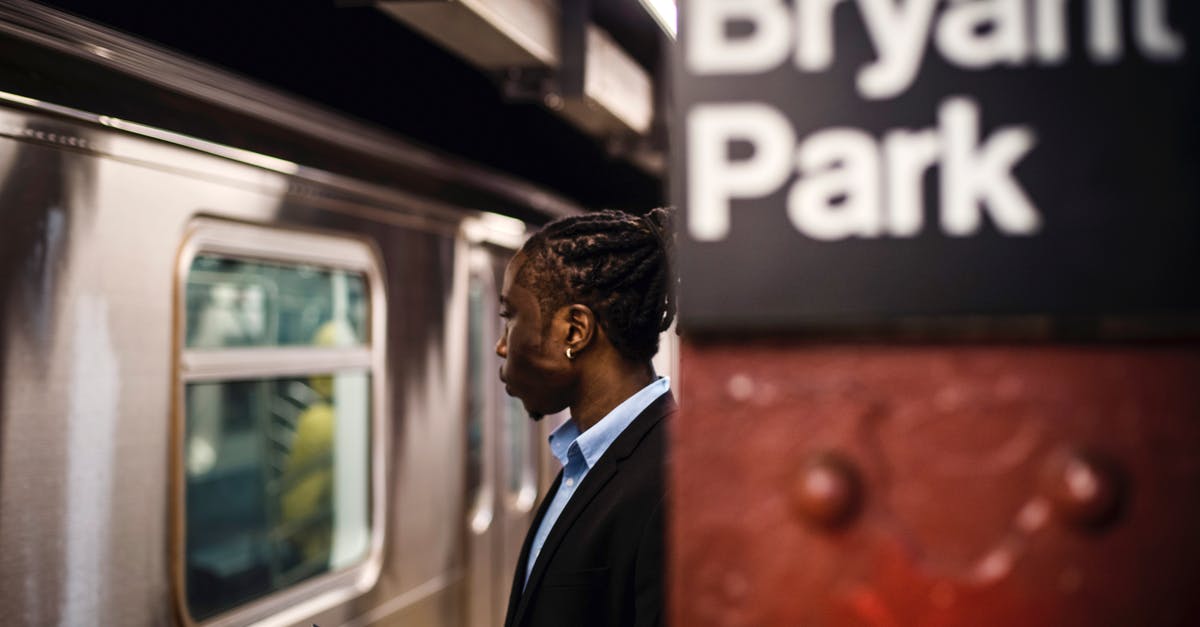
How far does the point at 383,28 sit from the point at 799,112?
5.35 meters

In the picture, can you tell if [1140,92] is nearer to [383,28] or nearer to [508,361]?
[508,361]

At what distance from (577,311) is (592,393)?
0.15m

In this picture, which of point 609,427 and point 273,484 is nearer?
point 609,427

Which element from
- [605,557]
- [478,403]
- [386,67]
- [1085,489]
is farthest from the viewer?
[386,67]

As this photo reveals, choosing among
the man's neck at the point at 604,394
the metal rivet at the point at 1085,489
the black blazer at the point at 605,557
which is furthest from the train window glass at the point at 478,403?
the metal rivet at the point at 1085,489

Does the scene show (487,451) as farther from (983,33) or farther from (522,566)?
(983,33)

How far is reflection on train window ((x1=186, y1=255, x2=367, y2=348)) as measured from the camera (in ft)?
8.87

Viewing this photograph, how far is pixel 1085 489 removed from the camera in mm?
792

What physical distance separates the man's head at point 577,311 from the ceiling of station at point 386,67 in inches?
73.1

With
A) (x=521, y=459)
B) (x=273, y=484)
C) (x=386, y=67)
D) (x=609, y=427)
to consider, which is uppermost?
(x=386, y=67)

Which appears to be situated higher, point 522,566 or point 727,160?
point 727,160

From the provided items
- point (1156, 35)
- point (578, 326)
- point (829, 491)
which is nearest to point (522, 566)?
point (578, 326)

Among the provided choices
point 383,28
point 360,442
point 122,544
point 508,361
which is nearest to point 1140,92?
point 508,361

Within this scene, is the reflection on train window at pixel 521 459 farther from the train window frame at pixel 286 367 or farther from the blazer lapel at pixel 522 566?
the blazer lapel at pixel 522 566
